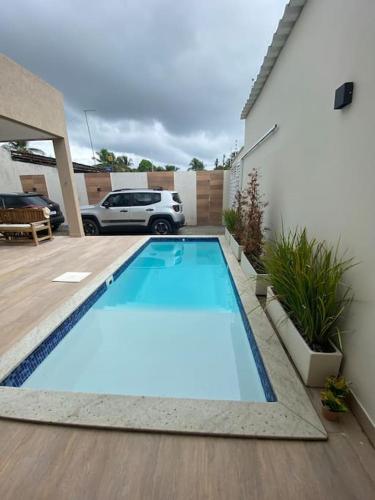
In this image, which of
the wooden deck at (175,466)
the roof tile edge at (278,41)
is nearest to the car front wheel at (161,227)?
the roof tile edge at (278,41)

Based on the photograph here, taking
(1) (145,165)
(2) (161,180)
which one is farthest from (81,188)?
(1) (145,165)

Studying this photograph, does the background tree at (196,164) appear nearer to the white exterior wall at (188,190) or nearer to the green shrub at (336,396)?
the white exterior wall at (188,190)

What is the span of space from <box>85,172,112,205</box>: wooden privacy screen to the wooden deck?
859 centimetres

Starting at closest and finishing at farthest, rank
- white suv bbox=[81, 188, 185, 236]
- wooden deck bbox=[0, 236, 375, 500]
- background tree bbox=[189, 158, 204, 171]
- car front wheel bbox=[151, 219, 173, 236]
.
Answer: wooden deck bbox=[0, 236, 375, 500] → white suv bbox=[81, 188, 185, 236] → car front wheel bbox=[151, 219, 173, 236] → background tree bbox=[189, 158, 204, 171]

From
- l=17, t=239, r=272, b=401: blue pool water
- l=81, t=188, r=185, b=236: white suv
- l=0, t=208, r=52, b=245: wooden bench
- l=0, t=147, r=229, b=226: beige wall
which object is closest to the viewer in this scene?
l=17, t=239, r=272, b=401: blue pool water

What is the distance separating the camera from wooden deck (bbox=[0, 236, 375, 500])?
3.24ft

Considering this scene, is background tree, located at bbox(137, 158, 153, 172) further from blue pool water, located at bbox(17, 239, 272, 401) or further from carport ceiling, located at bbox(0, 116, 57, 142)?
blue pool water, located at bbox(17, 239, 272, 401)

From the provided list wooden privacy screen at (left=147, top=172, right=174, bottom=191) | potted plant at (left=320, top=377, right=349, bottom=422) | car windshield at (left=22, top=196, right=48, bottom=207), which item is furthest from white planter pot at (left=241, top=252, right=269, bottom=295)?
car windshield at (left=22, top=196, right=48, bottom=207)

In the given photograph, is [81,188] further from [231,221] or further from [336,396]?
[336,396]

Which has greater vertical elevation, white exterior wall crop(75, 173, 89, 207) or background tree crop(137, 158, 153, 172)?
background tree crop(137, 158, 153, 172)

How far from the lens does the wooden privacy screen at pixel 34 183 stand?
8.88 metres

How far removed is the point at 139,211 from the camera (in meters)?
6.80

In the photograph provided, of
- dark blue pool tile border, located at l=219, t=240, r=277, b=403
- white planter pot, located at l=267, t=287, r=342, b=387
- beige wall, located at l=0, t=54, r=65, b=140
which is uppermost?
beige wall, located at l=0, t=54, r=65, b=140

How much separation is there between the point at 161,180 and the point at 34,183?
5.30 meters
